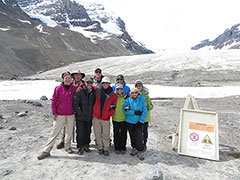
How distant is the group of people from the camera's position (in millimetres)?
4816

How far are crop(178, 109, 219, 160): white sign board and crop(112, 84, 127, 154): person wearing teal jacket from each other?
4.97 feet

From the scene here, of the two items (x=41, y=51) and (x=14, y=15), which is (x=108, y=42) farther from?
(x=41, y=51)

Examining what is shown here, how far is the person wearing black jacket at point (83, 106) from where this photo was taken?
15.8 ft

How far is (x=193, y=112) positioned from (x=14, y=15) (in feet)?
439

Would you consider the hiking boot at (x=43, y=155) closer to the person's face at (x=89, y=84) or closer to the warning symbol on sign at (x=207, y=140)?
the person's face at (x=89, y=84)

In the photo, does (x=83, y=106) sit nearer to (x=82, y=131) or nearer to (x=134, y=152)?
(x=82, y=131)

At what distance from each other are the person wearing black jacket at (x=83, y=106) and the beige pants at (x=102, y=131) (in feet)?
0.72

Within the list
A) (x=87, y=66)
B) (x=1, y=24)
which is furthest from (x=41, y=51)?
(x=1, y=24)

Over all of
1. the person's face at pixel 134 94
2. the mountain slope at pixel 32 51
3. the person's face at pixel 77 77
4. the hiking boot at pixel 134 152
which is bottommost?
the hiking boot at pixel 134 152

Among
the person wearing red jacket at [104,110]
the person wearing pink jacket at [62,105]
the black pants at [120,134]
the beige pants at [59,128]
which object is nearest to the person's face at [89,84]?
the person wearing red jacket at [104,110]

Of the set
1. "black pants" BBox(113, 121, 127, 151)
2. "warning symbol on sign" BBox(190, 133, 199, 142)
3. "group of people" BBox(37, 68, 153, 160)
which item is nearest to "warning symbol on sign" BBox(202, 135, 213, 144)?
"warning symbol on sign" BBox(190, 133, 199, 142)

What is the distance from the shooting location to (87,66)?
148ft

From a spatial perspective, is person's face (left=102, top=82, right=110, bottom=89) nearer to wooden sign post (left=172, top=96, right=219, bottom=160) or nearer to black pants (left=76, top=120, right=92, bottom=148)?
black pants (left=76, top=120, right=92, bottom=148)

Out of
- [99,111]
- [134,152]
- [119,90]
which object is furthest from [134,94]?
[134,152]
